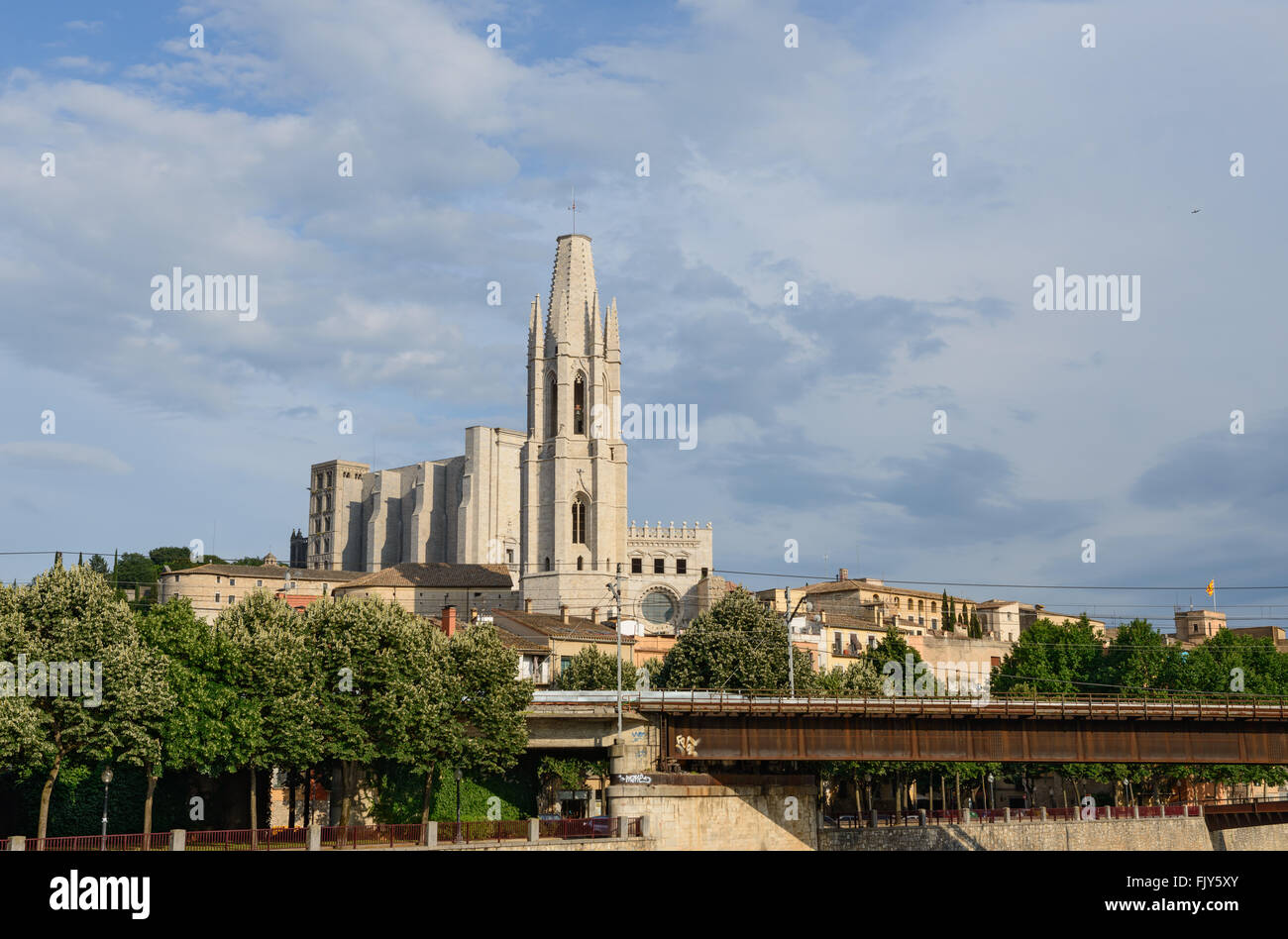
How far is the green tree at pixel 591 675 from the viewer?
89.6 m

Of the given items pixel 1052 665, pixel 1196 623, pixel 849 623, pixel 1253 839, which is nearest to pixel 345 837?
pixel 1253 839

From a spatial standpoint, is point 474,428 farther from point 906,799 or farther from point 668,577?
point 906,799

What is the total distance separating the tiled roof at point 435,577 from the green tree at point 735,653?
55.1 m

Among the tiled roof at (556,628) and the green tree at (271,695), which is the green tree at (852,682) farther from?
the green tree at (271,695)

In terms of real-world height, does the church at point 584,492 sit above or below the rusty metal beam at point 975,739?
above

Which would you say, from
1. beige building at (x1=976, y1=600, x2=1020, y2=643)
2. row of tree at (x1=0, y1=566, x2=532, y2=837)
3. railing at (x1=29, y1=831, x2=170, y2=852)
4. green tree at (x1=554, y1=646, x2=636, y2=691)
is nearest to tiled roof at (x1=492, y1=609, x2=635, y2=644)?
green tree at (x1=554, y1=646, x2=636, y2=691)

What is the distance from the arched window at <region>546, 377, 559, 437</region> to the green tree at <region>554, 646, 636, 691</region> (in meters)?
67.5

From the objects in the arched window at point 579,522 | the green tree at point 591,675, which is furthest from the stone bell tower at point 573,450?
the green tree at point 591,675

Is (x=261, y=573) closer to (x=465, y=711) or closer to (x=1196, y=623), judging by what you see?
(x=465, y=711)

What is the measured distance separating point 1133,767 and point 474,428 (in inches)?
4814

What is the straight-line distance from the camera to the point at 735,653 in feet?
296

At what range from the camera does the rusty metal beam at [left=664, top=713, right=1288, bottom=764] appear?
214 feet
